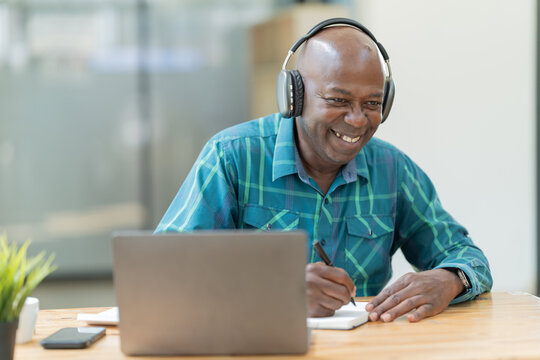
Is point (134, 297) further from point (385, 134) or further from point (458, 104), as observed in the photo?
point (458, 104)

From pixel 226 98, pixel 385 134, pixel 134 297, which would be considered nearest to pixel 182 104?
pixel 226 98

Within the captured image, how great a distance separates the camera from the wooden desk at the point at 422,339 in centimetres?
129

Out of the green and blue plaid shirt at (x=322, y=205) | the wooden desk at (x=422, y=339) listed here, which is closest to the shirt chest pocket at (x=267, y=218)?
the green and blue plaid shirt at (x=322, y=205)

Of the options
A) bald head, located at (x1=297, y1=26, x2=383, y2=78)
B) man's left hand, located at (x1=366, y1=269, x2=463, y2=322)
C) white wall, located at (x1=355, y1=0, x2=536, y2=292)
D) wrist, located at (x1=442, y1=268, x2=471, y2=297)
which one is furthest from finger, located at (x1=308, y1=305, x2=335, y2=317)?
white wall, located at (x1=355, y1=0, x2=536, y2=292)

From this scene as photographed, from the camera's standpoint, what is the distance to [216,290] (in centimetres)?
124

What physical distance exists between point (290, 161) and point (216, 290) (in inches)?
29.8

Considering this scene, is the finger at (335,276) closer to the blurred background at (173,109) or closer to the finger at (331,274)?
the finger at (331,274)

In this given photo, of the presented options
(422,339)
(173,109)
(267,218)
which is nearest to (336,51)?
(267,218)

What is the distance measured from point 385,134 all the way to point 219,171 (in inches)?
87.5

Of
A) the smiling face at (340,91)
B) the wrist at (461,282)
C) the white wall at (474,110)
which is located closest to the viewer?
the wrist at (461,282)

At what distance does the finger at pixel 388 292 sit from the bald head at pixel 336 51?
560mm

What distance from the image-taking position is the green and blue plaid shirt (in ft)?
6.14

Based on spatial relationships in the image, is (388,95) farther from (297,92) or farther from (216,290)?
(216,290)

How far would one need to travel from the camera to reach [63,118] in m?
4.45
